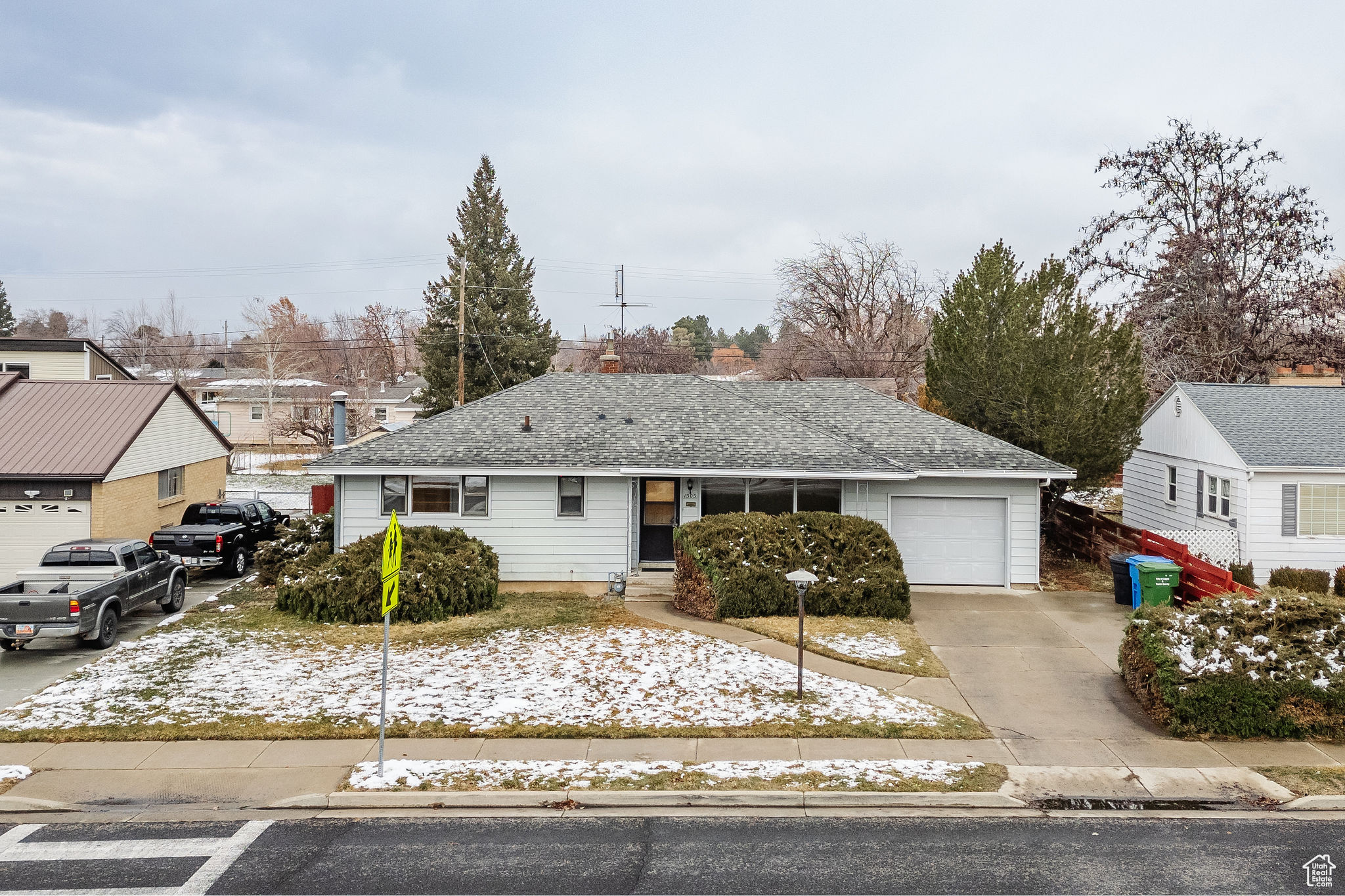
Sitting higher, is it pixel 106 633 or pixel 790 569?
pixel 790 569

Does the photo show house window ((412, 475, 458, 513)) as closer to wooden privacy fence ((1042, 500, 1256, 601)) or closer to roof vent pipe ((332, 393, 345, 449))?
roof vent pipe ((332, 393, 345, 449))

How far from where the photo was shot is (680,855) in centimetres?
781

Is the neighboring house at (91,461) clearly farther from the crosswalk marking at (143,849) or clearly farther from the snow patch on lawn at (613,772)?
the snow patch on lawn at (613,772)

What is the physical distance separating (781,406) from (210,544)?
571 inches

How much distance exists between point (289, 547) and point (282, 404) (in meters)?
41.2

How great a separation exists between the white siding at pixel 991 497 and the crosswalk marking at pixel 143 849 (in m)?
14.3

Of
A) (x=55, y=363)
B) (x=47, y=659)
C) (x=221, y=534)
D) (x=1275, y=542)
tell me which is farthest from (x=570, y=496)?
(x=55, y=363)

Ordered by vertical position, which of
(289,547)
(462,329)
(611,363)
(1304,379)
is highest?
(462,329)

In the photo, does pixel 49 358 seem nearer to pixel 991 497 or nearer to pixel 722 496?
pixel 722 496

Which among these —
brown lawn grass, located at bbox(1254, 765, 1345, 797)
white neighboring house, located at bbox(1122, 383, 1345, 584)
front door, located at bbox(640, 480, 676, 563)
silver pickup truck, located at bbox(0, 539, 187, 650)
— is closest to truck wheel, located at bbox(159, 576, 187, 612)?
silver pickup truck, located at bbox(0, 539, 187, 650)

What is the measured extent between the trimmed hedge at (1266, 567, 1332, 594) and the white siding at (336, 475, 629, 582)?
13.9 meters

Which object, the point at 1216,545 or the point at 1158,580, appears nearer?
the point at 1158,580

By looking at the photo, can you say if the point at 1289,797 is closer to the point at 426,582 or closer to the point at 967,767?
the point at 967,767

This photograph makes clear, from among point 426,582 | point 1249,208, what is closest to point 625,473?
point 426,582
